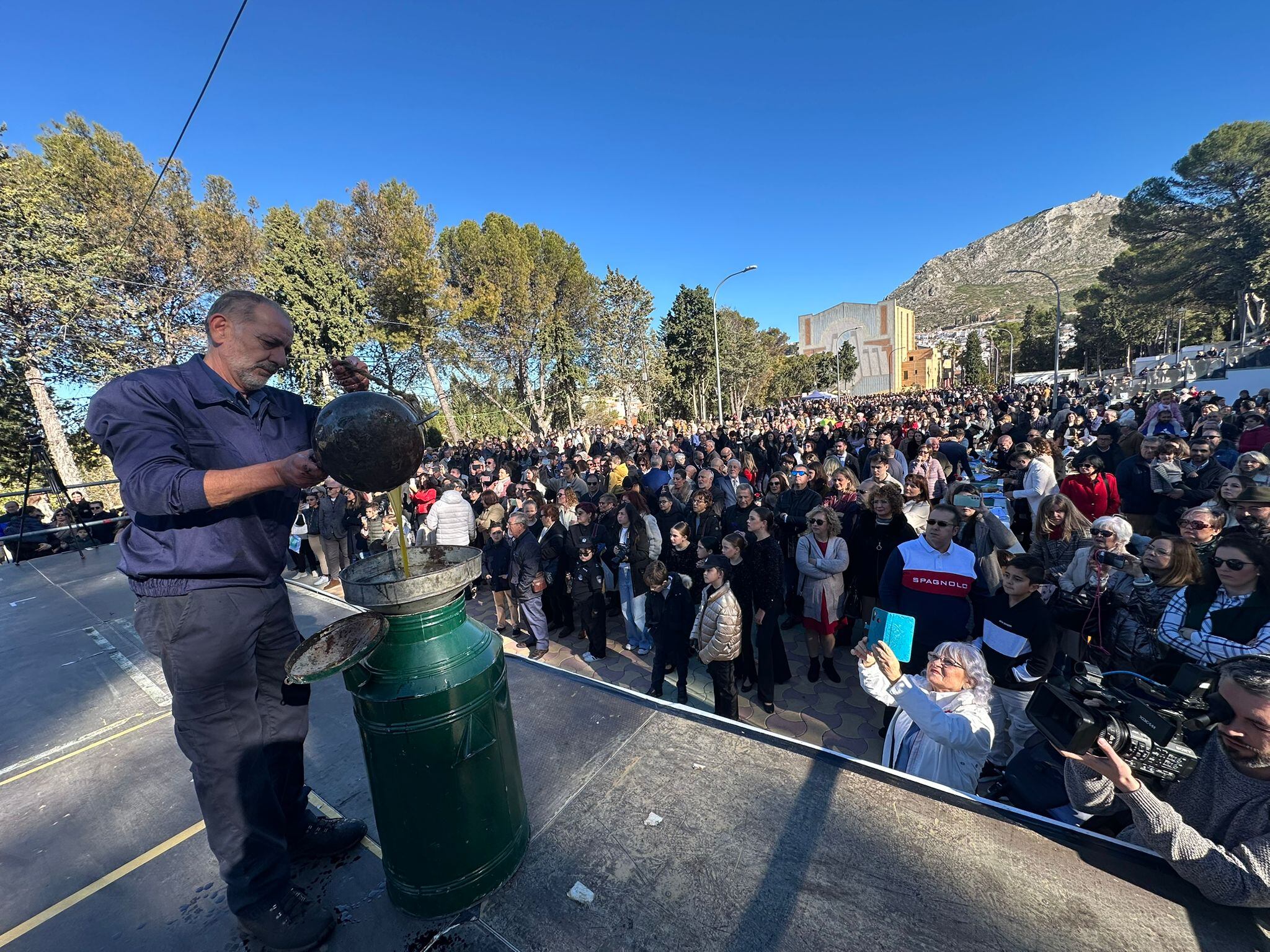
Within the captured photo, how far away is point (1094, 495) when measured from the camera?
5398 mm

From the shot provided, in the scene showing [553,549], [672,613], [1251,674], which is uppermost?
[1251,674]

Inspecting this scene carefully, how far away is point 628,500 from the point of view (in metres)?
6.68

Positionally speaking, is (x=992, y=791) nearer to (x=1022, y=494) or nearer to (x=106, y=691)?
(x=1022, y=494)

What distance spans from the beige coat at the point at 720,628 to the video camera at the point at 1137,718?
2487 mm

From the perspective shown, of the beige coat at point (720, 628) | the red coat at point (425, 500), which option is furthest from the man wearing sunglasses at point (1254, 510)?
the red coat at point (425, 500)

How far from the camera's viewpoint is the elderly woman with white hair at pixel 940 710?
2.38 m

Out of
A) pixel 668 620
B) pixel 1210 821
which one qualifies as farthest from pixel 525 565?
pixel 1210 821

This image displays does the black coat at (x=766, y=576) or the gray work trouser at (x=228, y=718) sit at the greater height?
the gray work trouser at (x=228, y=718)

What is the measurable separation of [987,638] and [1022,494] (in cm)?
391

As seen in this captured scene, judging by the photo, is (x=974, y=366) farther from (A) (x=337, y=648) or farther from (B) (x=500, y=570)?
(A) (x=337, y=648)

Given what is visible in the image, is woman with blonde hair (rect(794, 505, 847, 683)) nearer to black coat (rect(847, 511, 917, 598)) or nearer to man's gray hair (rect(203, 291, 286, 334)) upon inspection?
black coat (rect(847, 511, 917, 598))

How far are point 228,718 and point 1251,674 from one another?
334cm

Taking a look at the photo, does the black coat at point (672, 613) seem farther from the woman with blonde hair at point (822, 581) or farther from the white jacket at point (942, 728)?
the white jacket at point (942, 728)

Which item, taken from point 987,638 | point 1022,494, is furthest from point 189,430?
point 1022,494
